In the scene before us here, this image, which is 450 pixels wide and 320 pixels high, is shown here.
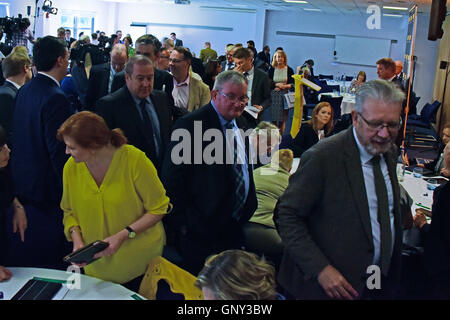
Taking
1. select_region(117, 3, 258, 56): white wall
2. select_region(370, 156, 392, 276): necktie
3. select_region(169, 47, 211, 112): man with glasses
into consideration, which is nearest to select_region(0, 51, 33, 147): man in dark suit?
select_region(169, 47, 211, 112): man with glasses

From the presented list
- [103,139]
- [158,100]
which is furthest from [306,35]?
[103,139]

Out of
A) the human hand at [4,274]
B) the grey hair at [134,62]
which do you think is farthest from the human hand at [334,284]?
the grey hair at [134,62]

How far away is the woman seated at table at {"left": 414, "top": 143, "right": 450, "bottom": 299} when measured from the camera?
7.68 feet

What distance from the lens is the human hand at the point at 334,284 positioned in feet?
5.93

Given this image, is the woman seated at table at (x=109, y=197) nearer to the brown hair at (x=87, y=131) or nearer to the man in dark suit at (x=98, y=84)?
the brown hair at (x=87, y=131)

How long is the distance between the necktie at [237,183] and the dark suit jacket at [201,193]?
38 mm

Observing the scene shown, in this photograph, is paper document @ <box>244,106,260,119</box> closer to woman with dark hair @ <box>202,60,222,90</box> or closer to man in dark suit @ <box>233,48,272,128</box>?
man in dark suit @ <box>233,48,272,128</box>

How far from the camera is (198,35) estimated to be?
22266 millimetres

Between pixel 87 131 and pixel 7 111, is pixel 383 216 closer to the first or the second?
pixel 87 131

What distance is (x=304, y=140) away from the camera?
17.6 feet

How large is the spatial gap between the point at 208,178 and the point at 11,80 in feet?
7.42

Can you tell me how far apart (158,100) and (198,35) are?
1951cm
